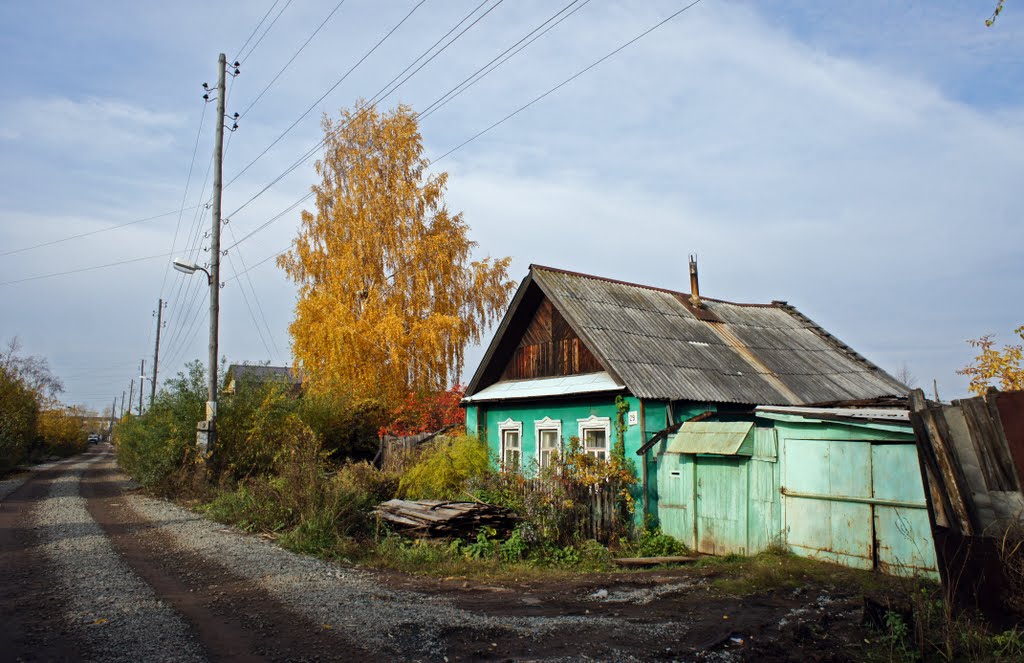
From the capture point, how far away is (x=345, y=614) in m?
7.17

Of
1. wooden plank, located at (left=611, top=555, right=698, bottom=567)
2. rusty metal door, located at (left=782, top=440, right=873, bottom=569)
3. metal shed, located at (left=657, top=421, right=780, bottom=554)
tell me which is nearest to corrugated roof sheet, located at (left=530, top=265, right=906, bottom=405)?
metal shed, located at (left=657, top=421, right=780, bottom=554)

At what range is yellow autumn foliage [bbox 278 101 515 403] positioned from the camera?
24.3 m

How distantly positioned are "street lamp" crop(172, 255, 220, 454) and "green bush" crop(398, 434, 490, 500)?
551 cm

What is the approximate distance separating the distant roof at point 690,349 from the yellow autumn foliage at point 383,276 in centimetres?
764

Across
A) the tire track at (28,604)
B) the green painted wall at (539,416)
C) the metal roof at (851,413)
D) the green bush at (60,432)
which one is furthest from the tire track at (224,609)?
the green bush at (60,432)

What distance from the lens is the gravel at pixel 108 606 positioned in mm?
5914

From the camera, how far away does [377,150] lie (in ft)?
89.6

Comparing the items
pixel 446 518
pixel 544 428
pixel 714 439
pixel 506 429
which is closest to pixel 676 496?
pixel 714 439

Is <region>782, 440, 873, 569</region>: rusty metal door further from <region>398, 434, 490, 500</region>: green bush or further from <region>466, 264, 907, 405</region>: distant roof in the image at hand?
<region>398, 434, 490, 500</region>: green bush

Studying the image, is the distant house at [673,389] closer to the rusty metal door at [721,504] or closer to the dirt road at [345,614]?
the rusty metal door at [721,504]

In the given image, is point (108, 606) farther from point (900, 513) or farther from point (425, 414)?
point (425, 414)

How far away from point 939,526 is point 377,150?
24.4 m

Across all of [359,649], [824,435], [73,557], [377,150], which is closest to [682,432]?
[824,435]

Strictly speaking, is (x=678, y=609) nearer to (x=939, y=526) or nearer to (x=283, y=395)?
(x=939, y=526)
